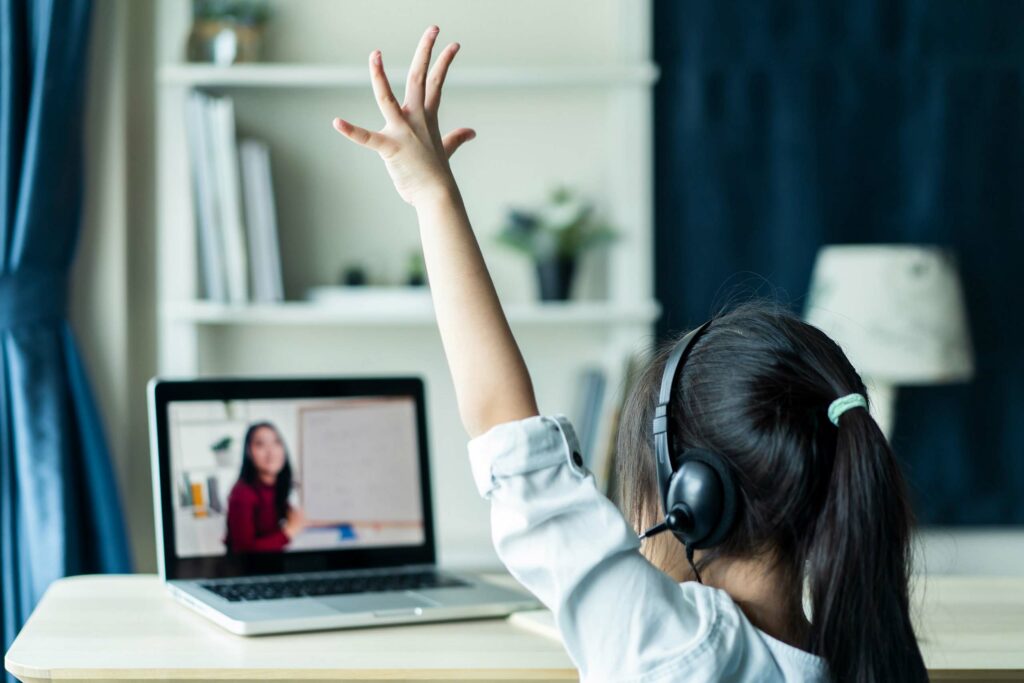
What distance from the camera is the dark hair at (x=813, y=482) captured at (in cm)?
84

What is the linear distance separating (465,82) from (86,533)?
1201 millimetres

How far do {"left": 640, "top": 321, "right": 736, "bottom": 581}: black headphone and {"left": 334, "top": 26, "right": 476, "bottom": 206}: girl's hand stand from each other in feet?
0.80

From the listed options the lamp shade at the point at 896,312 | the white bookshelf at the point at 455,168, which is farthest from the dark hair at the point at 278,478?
the lamp shade at the point at 896,312

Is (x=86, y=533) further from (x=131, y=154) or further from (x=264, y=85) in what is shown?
(x=264, y=85)

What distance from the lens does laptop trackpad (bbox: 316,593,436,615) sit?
50.0 inches

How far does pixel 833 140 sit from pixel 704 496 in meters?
1.89

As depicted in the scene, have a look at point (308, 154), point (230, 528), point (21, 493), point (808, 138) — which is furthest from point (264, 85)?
point (230, 528)

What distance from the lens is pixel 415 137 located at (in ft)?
3.05

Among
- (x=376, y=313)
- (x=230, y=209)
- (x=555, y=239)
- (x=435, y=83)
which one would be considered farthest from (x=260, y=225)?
(x=435, y=83)

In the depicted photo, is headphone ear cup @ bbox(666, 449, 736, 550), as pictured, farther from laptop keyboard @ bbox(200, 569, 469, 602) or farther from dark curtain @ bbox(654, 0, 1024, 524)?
dark curtain @ bbox(654, 0, 1024, 524)

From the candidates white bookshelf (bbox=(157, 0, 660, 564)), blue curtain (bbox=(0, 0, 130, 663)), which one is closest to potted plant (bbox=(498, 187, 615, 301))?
white bookshelf (bbox=(157, 0, 660, 564))

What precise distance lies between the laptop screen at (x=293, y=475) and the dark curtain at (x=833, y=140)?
1.18m

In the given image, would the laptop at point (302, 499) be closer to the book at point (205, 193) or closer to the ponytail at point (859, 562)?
the ponytail at point (859, 562)

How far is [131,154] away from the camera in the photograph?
2.51 m
